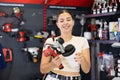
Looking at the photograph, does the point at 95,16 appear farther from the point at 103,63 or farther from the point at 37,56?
the point at 37,56

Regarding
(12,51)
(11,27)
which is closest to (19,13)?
(11,27)

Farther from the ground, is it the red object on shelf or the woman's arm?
the red object on shelf

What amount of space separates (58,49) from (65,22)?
0.24m

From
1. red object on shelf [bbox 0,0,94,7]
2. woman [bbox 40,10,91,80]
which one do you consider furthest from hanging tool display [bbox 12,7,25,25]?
woman [bbox 40,10,91,80]

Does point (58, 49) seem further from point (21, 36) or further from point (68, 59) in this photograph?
point (21, 36)

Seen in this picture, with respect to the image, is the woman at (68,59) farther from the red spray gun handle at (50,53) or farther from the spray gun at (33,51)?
the spray gun at (33,51)

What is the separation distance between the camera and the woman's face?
1.90 metres

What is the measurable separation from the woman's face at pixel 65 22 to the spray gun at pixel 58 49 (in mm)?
106

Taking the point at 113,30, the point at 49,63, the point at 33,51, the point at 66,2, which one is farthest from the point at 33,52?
the point at 49,63

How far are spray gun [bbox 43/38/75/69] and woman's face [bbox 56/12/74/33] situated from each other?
0.11 meters

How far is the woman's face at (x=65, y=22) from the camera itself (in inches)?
74.9

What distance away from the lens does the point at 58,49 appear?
1898mm

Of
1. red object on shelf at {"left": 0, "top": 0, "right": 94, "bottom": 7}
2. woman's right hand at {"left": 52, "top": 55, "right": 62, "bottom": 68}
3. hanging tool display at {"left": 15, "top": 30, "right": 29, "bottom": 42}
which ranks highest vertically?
red object on shelf at {"left": 0, "top": 0, "right": 94, "bottom": 7}

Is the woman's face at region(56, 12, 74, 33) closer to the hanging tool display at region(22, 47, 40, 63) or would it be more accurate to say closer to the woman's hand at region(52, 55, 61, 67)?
the woman's hand at region(52, 55, 61, 67)
